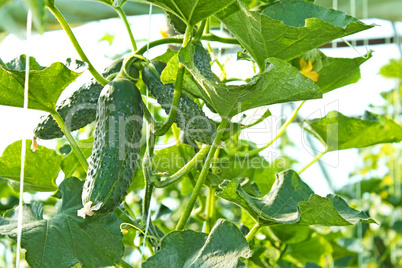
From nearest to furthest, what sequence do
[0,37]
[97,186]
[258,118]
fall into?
[97,186]
[258,118]
[0,37]

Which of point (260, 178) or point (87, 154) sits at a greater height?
point (87, 154)

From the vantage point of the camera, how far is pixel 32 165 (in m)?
0.76

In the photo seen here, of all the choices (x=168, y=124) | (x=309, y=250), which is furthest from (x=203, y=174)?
(x=309, y=250)

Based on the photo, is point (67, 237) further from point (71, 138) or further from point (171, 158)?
point (171, 158)

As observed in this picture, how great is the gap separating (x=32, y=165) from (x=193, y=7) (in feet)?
1.33

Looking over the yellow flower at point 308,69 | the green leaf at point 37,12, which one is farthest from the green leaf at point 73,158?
the green leaf at point 37,12

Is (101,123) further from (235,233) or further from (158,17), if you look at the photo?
(158,17)

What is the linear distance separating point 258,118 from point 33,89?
0.35 metres

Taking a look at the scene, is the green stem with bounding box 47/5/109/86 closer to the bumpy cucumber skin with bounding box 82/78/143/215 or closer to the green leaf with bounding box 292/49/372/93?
the bumpy cucumber skin with bounding box 82/78/143/215

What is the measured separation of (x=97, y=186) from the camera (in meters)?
0.51

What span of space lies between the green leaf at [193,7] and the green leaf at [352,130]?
0.41m

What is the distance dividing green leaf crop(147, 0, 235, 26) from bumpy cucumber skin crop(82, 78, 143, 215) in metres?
0.11

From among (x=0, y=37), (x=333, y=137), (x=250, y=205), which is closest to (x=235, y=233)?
(x=250, y=205)

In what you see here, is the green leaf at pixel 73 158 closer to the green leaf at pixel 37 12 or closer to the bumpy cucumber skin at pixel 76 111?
the bumpy cucumber skin at pixel 76 111
